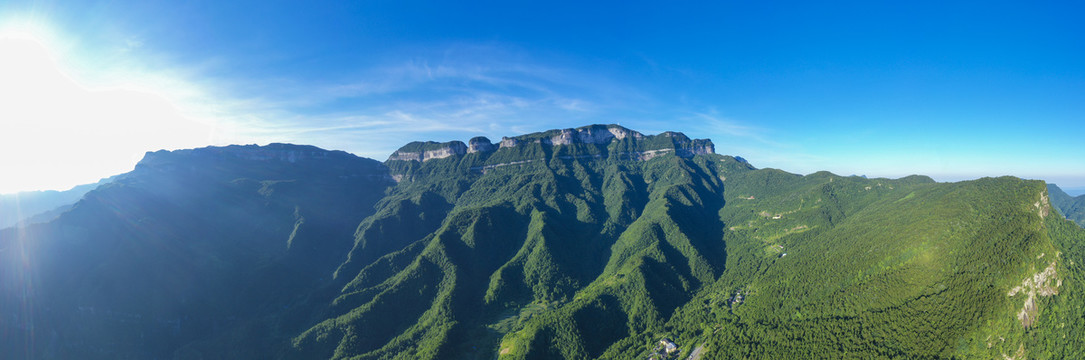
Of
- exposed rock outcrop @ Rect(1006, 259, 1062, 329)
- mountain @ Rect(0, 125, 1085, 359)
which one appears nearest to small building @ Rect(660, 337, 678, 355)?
mountain @ Rect(0, 125, 1085, 359)

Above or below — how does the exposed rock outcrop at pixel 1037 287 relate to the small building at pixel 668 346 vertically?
above

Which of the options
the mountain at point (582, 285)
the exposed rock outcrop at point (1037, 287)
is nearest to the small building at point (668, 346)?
the mountain at point (582, 285)

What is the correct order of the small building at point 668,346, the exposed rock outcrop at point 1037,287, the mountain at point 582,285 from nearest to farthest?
the exposed rock outcrop at point 1037,287 < the mountain at point 582,285 < the small building at point 668,346

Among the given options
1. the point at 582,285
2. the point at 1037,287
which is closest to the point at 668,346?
the point at 582,285

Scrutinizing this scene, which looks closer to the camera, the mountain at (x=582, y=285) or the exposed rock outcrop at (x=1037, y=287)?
the exposed rock outcrop at (x=1037, y=287)

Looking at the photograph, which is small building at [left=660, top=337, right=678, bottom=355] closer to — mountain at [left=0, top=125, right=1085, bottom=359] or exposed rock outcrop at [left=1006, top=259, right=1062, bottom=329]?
mountain at [left=0, top=125, right=1085, bottom=359]

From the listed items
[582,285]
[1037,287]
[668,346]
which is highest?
[1037,287]

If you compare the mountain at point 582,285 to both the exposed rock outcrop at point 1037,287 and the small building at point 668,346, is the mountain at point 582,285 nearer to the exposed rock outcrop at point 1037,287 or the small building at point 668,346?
the exposed rock outcrop at point 1037,287

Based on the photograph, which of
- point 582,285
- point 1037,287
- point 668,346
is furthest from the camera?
point 582,285

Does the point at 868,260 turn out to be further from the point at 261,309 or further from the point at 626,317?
the point at 261,309

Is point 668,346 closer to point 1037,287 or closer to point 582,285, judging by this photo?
point 582,285
